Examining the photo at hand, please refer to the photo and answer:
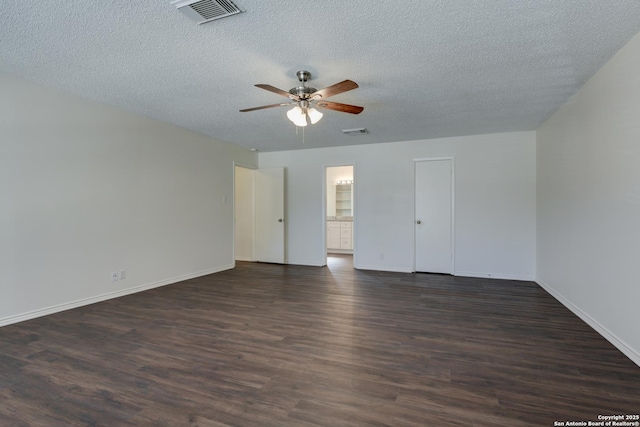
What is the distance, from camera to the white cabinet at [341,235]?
8.48 meters

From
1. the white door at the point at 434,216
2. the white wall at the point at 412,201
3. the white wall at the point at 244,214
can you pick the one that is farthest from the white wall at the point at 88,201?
the white door at the point at 434,216

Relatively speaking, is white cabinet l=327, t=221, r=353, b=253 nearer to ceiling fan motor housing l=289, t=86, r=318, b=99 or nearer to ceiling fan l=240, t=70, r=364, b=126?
ceiling fan l=240, t=70, r=364, b=126

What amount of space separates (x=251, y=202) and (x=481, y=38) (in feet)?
18.3

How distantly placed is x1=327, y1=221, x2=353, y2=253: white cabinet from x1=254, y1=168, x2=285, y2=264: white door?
2258 millimetres

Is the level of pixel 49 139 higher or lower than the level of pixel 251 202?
higher

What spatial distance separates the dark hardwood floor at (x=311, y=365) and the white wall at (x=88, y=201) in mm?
389

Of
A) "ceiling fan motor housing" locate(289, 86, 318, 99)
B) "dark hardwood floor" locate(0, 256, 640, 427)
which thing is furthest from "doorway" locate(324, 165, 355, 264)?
"ceiling fan motor housing" locate(289, 86, 318, 99)

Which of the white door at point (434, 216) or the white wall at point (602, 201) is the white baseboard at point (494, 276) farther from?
the white wall at point (602, 201)

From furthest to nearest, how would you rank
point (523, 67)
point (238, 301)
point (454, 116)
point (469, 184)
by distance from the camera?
1. point (469, 184)
2. point (454, 116)
3. point (238, 301)
4. point (523, 67)

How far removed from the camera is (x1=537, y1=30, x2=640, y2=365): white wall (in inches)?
93.0

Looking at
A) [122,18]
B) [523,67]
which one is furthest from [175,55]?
[523,67]

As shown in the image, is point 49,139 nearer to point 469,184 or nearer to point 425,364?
point 425,364

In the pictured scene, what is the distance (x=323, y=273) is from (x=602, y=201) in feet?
13.1

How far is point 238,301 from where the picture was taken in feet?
12.8
